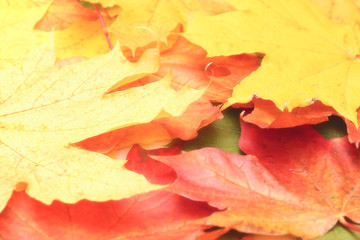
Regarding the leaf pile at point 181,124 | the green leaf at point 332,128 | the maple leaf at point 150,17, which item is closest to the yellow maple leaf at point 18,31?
the leaf pile at point 181,124

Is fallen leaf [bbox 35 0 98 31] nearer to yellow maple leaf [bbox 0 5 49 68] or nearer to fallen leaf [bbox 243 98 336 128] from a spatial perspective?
yellow maple leaf [bbox 0 5 49 68]

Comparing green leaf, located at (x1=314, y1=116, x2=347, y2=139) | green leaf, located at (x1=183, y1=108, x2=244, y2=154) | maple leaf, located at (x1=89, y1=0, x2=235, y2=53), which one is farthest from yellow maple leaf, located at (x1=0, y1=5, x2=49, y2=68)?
green leaf, located at (x1=314, y1=116, x2=347, y2=139)

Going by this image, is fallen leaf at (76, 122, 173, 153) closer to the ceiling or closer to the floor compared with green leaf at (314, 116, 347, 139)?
closer to the ceiling

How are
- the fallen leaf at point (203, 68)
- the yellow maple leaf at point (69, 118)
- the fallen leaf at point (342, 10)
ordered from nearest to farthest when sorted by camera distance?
1. the yellow maple leaf at point (69, 118)
2. the fallen leaf at point (203, 68)
3. the fallen leaf at point (342, 10)

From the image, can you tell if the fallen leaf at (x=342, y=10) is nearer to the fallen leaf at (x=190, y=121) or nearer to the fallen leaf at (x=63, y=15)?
the fallen leaf at (x=190, y=121)

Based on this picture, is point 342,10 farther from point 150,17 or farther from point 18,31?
point 18,31

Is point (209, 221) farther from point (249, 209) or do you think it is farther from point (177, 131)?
point (177, 131)
